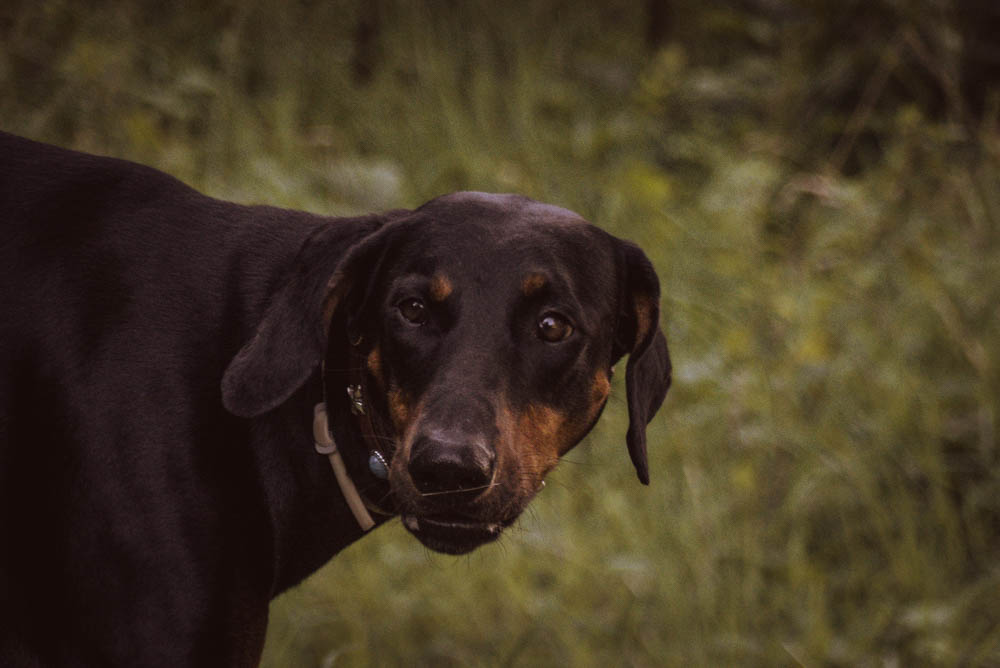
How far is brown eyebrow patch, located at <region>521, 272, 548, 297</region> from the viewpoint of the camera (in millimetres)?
2318

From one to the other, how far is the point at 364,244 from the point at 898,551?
2.44m

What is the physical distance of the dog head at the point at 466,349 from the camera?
6.89 ft

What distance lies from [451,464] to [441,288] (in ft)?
1.52

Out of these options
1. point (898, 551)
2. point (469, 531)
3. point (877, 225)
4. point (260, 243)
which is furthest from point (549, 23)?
point (469, 531)

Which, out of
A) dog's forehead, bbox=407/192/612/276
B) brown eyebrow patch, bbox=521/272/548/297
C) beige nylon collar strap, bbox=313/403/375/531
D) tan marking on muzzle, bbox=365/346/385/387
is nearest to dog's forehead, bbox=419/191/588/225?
dog's forehead, bbox=407/192/612/276

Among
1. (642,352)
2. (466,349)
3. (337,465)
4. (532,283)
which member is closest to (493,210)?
(532,283)

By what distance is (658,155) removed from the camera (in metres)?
5.80

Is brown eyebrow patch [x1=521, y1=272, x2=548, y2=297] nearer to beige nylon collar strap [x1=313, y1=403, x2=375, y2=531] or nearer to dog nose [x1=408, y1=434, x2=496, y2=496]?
dog nose [x1=408, y1=434, x2=496, y2=496]

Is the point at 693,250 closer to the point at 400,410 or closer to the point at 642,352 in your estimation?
the point at 642,352

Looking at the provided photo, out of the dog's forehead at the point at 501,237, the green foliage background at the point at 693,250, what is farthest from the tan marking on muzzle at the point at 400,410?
the green foliage background at the point at 693,250

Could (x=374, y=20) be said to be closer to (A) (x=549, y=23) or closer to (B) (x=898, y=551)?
(A) (x=549, y=23)

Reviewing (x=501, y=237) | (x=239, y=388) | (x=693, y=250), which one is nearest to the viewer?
(x=239, y=388)

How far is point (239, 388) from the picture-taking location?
6.97 feet

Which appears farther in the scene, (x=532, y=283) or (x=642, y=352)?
(x=642, y=352)
